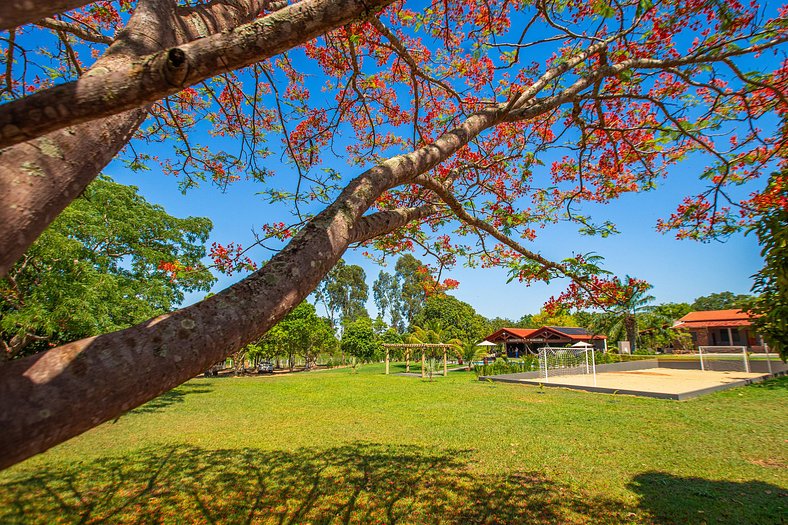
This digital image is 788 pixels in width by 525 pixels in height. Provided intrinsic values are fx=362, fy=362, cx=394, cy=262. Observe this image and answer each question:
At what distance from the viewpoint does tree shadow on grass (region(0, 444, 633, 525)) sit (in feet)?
13.5

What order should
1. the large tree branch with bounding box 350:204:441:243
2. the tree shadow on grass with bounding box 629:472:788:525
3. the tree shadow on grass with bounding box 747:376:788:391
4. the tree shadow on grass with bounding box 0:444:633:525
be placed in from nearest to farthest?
the large tree branch with bounding box 350:204:441:243 → the tree shadow on grass with bounding box 629:472:788:525 → the tree shadow on grass with bounding box 0:444:633:525 → the tree shadow on grass with bounding box 747:376:788:391

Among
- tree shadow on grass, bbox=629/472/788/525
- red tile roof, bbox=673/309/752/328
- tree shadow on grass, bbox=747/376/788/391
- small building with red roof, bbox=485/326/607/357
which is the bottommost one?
tree shadow on grass, bbox=629/472/788/525

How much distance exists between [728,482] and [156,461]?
884 centimetres

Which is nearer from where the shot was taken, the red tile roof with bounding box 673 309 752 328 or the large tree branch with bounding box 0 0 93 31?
the large tree branch with bounding box 0 0 93 31

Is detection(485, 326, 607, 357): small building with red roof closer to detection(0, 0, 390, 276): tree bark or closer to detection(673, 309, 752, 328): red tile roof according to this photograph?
detection(673, 309, 752, 328): red tile roof

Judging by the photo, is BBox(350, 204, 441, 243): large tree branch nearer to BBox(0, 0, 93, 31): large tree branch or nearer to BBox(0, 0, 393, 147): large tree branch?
BBox(0, 0, 393, 147): large tree branch

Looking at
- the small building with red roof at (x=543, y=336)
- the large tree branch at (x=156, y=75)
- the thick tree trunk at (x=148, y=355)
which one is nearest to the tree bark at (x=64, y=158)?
the large tree branch at (x=156, y=75)

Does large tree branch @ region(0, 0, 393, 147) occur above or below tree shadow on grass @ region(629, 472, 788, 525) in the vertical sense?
above

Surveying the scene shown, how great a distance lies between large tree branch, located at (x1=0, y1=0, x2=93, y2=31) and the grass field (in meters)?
4.60

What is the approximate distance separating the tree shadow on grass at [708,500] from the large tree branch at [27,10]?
600 centimetres

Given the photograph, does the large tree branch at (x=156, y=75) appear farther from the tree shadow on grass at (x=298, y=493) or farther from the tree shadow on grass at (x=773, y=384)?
the tree shadow on grass at (x=773, y=384)

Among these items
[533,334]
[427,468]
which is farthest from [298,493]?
[533,334]

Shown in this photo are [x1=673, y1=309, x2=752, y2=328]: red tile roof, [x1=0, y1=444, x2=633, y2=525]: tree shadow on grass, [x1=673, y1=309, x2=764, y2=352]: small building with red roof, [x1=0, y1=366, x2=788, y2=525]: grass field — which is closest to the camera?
[x1=0, y1=444, x2=633, y2=525]: tree shadow on grass

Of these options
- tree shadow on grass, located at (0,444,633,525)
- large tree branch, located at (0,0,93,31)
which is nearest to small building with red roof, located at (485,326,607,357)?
tree shadow on grass, located at (0,444,633,525)
